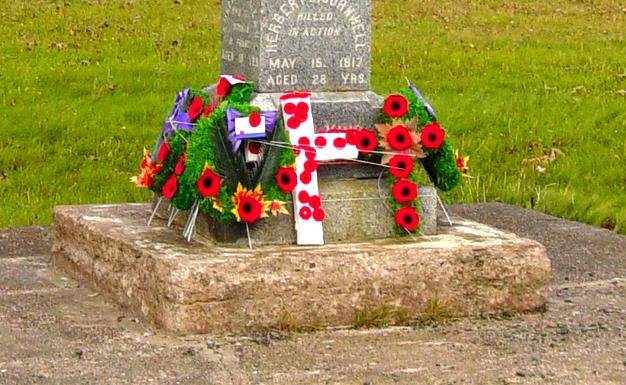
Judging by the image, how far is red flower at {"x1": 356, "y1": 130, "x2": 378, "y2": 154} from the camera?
22.0 ft

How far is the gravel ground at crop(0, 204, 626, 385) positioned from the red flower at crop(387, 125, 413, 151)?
2.97ft

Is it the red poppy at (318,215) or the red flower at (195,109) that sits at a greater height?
the red flower at (195,109)

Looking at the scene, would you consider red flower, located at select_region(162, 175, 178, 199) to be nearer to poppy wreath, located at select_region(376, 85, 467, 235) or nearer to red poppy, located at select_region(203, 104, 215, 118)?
red poppy, located at select_region(203, 104, 215, 118)

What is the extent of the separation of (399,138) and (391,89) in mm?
5566

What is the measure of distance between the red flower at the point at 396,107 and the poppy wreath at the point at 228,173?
0.55 meters

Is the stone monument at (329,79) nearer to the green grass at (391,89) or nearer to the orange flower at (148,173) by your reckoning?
the orange flower at (148,173)

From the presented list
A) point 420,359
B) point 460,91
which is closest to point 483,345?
point 420,359

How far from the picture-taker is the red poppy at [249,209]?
6.32 m

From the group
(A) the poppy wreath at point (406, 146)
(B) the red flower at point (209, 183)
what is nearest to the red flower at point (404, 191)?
(A) the poppy wreath at point (406, 146)

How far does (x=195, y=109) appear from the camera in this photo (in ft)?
22.6

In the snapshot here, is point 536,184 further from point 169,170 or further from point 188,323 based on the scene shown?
point 188,323

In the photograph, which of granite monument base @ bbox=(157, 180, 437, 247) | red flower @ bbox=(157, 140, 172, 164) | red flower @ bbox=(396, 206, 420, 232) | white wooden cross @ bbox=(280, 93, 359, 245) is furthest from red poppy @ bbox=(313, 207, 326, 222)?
red flower @ bbox=(157, 140, 172, 164)

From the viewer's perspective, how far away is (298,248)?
20.9 feet

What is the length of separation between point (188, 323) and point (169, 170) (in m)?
1.22
